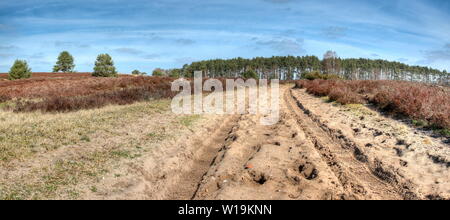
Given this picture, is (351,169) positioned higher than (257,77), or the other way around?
(257,77)

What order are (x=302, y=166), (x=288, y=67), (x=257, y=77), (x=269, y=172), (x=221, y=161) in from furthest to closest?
(x=288, y=67) → (x=257, y=77) → (x=221, y=161) → (x=302, y=166) → (x=269, y=172)

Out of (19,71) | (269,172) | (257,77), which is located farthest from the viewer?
(257,77)

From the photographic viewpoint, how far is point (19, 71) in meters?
51.8

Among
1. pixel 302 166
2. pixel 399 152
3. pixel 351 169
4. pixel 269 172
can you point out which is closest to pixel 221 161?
pixel 269 172

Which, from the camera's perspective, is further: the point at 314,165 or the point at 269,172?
the point at 314,165

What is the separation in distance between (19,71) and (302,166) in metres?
57.3

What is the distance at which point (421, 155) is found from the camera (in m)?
6.73

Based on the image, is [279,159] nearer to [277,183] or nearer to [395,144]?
[277,183]

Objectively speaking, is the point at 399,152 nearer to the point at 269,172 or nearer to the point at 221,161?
the point at 269,172

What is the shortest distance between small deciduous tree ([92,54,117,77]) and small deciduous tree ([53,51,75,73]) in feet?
66.0

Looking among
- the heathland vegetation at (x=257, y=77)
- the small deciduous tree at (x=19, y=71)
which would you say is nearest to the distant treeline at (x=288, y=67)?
the heathland vegetation at (x=257, y=77)

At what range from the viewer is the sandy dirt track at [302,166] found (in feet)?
16.8

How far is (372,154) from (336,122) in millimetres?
3990

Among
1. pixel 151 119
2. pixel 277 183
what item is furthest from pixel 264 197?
pixel 151 119
